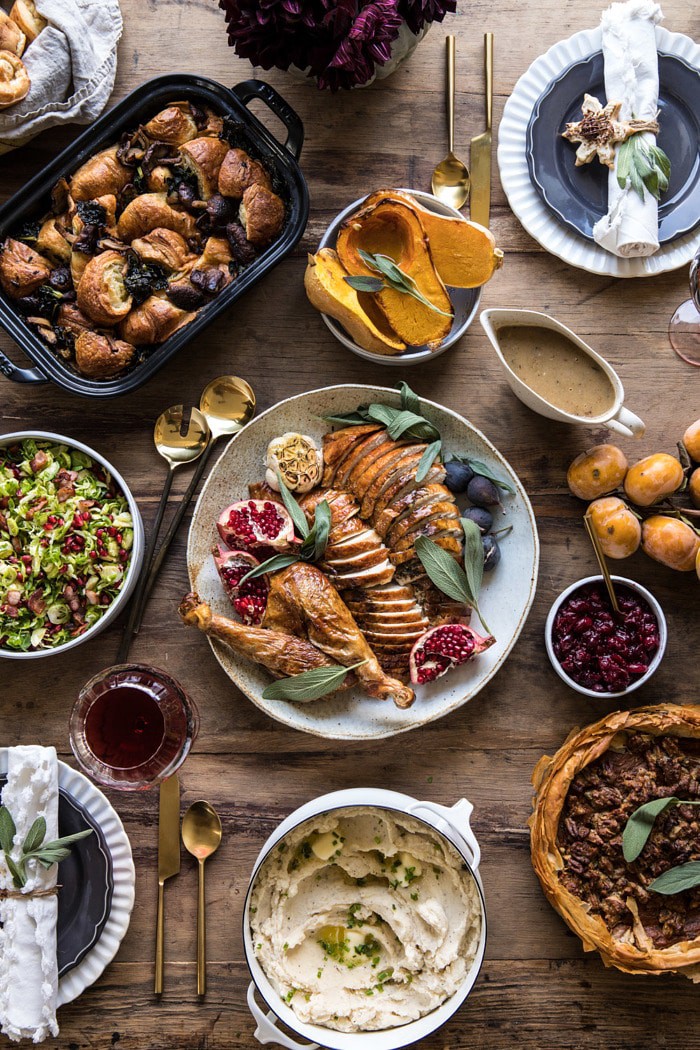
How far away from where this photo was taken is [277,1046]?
8.86 feet

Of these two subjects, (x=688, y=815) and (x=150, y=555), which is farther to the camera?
(x=150, y=555)

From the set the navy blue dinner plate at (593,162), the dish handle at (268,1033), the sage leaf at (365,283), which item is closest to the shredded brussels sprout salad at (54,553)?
the sage leaf at (365,283)

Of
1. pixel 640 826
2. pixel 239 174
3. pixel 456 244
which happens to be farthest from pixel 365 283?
pixel 640 826

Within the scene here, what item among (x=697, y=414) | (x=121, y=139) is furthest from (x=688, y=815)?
(x=121, y=139)

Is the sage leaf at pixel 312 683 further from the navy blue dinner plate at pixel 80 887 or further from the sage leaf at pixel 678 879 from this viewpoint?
the sage leaf at pixel 678 879

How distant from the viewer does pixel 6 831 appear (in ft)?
7.98

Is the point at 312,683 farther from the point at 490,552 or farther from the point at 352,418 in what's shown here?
the point at 352,418

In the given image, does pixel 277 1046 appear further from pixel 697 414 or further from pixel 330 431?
pixel 697 414

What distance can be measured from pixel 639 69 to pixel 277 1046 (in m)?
3.23

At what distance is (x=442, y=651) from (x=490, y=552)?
13.0 inches

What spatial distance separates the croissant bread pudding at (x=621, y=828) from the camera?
251 cm

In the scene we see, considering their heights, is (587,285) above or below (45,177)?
below

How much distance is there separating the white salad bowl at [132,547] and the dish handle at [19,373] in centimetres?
17

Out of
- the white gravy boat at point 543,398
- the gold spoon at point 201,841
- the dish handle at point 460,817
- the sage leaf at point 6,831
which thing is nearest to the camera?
the dish handle at point 460,817
